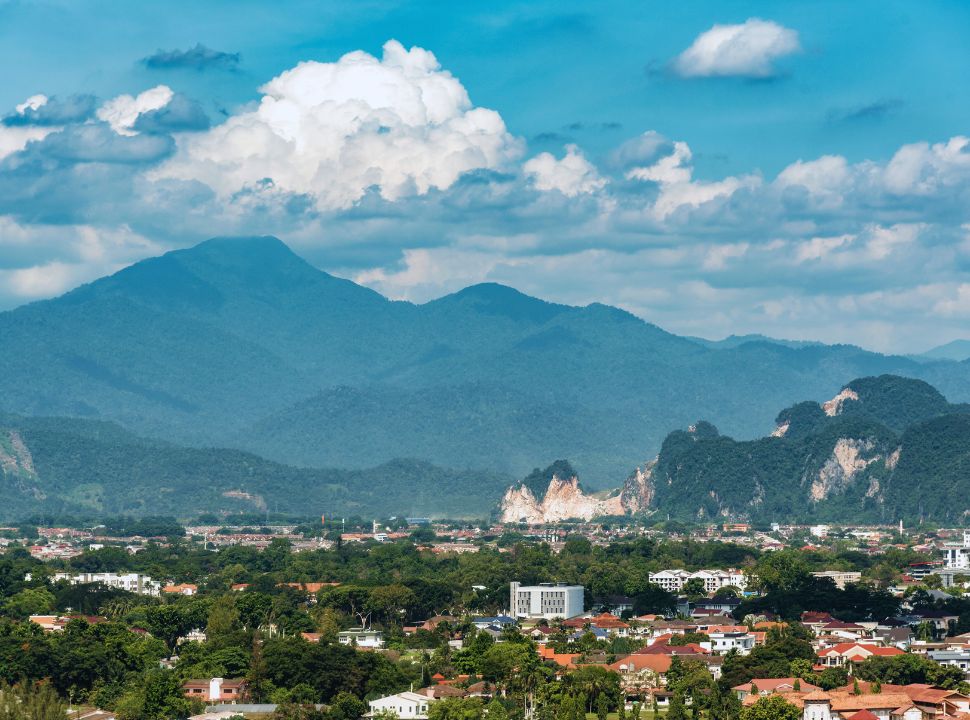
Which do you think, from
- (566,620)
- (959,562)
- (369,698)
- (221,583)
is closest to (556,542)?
(959,562)

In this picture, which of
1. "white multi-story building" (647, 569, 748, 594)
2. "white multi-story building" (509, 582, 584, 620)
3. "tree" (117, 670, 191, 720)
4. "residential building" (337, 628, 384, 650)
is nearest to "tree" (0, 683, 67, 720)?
"tree" (117, 670, 191, 720)

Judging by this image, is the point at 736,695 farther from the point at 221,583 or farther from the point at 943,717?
the point at 221,583

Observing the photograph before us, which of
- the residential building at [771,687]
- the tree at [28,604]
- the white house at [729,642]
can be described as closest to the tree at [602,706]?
the residential building at [771,687]

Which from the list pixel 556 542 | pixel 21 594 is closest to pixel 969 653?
pixel 21 594

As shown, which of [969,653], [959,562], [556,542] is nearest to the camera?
[969,653]

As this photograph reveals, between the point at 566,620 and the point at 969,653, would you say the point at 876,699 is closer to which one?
the point at 969,653

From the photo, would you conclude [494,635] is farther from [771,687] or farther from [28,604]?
[28,604]

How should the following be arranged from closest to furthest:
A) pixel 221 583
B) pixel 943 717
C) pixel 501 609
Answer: pixel 943 717, pixel 501 609, pixel 221 583

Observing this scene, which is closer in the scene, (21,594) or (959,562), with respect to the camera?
(21,594)
